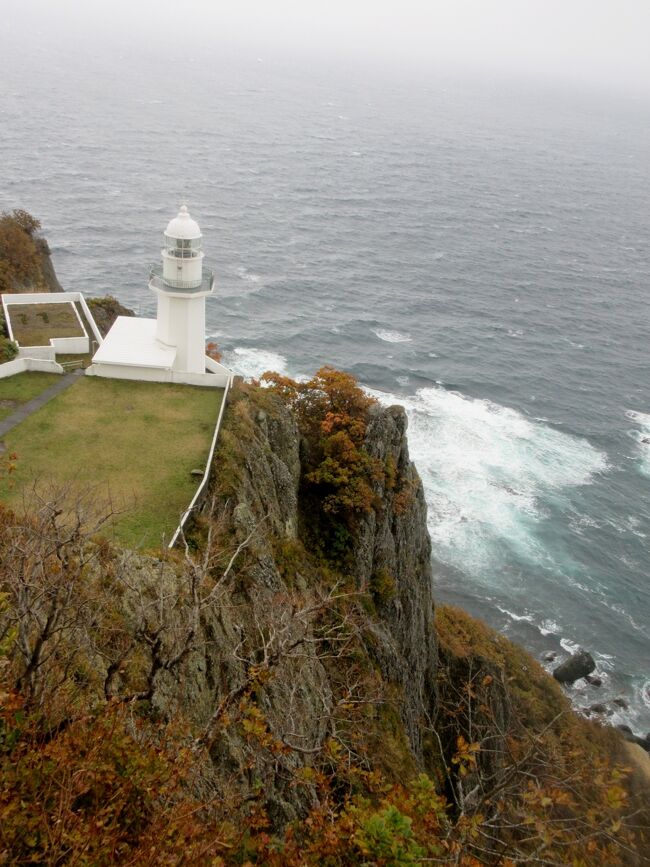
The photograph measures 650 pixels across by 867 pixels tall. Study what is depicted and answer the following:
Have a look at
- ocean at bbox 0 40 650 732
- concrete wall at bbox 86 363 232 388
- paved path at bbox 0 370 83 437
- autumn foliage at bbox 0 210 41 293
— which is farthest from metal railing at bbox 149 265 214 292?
ocean at bbox 0 40 650 732

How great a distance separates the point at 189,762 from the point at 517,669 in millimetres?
38143

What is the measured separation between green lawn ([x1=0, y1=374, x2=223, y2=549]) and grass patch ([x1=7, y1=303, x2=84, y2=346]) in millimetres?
6732

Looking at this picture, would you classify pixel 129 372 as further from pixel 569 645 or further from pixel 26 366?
pixel 569 645

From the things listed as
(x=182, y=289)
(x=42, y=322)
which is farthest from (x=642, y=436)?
(x=42, y=322)

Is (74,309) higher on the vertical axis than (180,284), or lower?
lower

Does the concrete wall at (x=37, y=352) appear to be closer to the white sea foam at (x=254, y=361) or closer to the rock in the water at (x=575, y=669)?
the white sea foam at (x=254, y=361)

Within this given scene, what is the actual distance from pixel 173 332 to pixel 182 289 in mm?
2565

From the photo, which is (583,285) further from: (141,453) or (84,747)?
(84,747)

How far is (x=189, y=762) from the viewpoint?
14156mm

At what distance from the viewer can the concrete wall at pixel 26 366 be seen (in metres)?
36.3

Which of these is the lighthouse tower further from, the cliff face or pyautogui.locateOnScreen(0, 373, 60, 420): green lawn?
pyautogui.locateOnScreen(0, 373, 60, 420): green lawn

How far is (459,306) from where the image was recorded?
327 feet

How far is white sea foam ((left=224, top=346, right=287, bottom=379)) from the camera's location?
74.8 meters

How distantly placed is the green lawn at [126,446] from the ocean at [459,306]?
29924 millimetres
